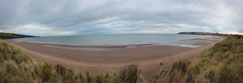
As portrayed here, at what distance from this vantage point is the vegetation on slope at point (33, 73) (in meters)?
3.04

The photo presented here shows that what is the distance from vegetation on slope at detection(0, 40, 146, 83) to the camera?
304cm

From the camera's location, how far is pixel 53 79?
3.83m

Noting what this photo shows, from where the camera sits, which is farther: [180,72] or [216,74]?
[180,72]

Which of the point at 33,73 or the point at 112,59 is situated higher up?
the point at 33,73

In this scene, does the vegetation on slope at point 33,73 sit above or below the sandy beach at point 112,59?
above

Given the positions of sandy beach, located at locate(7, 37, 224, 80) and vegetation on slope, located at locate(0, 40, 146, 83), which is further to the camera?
sandy beach, located at locate(7, 37, 224, 80)

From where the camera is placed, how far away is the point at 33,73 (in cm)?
351

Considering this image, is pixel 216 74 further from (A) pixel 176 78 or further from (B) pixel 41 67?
(B) pixel 41 67

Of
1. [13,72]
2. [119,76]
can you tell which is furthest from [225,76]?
[13,72]

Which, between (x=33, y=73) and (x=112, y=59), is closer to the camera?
(x=33, y=73)

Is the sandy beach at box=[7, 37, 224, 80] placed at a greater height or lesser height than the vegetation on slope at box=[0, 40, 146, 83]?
lesser

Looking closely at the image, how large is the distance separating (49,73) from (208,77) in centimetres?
507

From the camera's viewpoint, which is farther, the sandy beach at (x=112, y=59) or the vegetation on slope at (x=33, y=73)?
the sandy beach at (x=112, y=59)

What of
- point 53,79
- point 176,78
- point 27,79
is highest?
point 27,79
